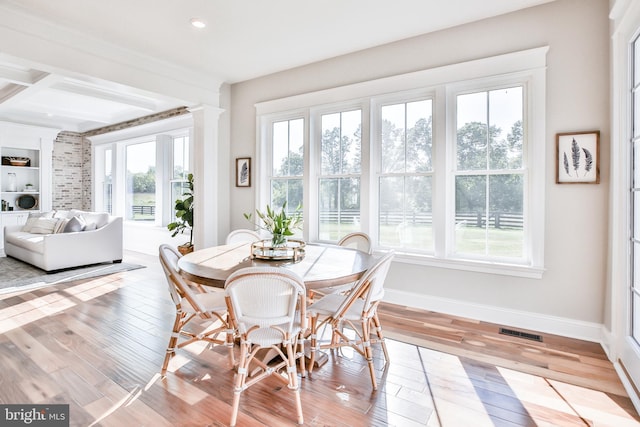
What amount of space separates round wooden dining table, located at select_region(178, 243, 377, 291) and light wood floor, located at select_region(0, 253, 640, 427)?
0.71 meters

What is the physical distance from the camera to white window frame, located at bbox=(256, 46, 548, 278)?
302 centimetres

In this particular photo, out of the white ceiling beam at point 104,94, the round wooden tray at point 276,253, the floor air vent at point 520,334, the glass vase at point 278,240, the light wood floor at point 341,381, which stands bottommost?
the light wood floor at point 341,381

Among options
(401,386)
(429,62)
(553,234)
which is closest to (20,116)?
(429,62)

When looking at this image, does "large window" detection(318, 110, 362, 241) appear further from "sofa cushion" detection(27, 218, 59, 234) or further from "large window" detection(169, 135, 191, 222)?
"sofa cushion" detection(27, 218, 59, 234)

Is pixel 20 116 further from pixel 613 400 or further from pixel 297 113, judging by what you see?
pixel 613 400

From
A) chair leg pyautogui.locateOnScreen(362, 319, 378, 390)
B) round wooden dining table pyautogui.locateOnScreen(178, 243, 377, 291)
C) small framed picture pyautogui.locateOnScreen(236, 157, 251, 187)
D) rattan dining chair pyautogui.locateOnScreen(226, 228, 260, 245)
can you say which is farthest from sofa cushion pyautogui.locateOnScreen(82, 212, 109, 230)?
chair leg pyautogui.locateOnScreen(362, 319, 378, 390)

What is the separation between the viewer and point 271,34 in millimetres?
3564

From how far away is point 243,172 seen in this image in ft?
16.6

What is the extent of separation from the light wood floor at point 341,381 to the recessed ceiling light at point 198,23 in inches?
113

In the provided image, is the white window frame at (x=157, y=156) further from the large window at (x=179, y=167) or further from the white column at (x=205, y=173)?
the white column at (x=205, y=173)

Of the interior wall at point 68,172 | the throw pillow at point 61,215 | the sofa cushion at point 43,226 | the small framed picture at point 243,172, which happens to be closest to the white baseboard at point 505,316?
the small framed picture at point 243,172

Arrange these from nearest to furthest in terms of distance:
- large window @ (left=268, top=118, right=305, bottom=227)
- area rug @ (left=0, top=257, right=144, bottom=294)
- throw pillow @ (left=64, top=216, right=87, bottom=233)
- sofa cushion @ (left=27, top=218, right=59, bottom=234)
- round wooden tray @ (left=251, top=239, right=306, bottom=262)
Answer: round wooden tray @ (left=251, top=239, right=306, bottom=262), area rug @ (left=0, top=257, right=144, bottom=294), large window @ (left=268, top=118, right=305, bottom=227), throw pillow @ (left=64, top=216, right=87, bottom=233), sofa cushion @ (left=27, top=218, right=59, bottom=234)

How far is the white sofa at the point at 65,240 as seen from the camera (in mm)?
5176

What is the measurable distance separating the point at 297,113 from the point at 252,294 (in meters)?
3.23
